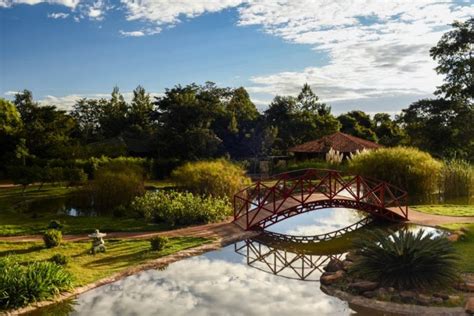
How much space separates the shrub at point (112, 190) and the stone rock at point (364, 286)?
12.8m

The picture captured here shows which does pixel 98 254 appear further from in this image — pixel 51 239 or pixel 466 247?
pixel 466 247

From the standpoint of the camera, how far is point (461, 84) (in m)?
34.7

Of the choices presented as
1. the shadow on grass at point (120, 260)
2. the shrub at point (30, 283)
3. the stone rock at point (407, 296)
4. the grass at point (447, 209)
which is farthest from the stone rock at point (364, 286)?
the grass at point (447, 209)

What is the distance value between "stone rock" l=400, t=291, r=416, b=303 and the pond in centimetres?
83

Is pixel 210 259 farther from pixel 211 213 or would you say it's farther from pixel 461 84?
pixel 461 84

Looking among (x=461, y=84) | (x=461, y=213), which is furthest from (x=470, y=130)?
(x=461, y=213)

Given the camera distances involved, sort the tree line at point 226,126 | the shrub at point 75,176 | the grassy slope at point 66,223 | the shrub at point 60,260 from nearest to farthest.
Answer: the shrub at point 60,260, the grassy slope at point 66,223, the shrub at point 75,176, the tree line at point 226,126

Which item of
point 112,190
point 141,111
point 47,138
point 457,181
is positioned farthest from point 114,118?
point 457,181

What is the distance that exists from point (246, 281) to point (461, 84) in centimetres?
2897

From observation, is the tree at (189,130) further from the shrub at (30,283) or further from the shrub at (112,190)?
the shrub at (30,283)

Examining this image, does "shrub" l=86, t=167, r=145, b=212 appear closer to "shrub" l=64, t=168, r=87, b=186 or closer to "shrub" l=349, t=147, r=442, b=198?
"shrub" l=64, t=168, r=87, b=186

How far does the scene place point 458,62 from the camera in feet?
113

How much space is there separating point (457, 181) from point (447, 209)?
3849mm

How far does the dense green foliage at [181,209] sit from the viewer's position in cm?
1752
